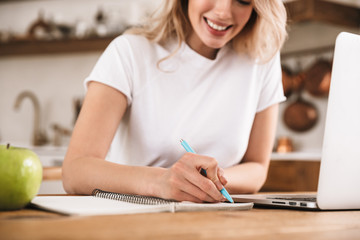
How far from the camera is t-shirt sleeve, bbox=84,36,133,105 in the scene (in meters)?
1.19

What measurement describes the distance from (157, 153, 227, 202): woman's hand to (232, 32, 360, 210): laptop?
8.0 inches

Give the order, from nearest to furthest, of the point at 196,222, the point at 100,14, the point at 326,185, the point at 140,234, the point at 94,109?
the point at 140,234
the point at 196,222
the point at 326,185
the point at 94,109
the point at 100,14

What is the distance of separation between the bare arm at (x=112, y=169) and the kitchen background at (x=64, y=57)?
250cm

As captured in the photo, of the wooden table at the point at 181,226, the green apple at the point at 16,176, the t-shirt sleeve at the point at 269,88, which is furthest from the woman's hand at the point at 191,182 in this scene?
the t-shirt sleeve at the point at 269,88

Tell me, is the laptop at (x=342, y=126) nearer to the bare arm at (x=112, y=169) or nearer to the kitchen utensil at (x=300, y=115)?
the bare arm at (x=112, y=169)

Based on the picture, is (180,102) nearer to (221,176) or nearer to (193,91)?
(193,91)

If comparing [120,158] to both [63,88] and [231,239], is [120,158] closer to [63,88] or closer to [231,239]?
[231,239]

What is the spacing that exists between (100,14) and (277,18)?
2.63 metres

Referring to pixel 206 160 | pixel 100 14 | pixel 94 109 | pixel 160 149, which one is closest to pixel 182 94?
pixel 160 149

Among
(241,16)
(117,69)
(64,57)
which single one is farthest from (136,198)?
(64,57)

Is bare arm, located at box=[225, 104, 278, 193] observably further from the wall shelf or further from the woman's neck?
the wall shelf

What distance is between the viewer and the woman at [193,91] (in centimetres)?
120

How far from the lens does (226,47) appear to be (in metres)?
1.47

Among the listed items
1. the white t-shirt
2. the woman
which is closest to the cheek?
the woman
